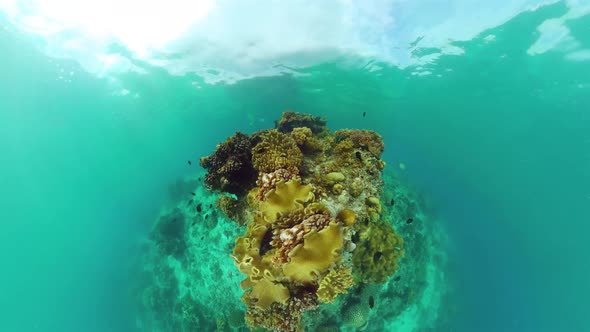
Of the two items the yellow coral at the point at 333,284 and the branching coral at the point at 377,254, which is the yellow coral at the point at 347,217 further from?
the branching coral at the point at 377,254

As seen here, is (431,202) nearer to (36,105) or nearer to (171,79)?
(171,79)

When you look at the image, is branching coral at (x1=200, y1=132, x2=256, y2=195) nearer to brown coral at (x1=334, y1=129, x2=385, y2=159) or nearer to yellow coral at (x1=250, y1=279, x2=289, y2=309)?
yellow coral at (x1=250, y1=279, x2=289, y2=309)

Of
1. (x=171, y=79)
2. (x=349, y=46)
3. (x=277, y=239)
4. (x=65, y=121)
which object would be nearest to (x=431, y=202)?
(x=349, y=46)

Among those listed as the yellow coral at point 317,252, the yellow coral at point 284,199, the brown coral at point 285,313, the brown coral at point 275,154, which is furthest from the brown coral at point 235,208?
the yellow coral at point 317,252

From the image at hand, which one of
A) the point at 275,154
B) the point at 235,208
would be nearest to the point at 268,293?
the point at 235,208

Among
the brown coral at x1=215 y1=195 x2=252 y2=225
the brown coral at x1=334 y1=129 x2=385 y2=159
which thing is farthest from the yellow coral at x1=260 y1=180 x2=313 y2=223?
the brown coral at x1=334 y1=129 x2=385 y2=159

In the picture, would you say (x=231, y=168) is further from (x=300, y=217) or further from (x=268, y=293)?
(x=268, y=293)
